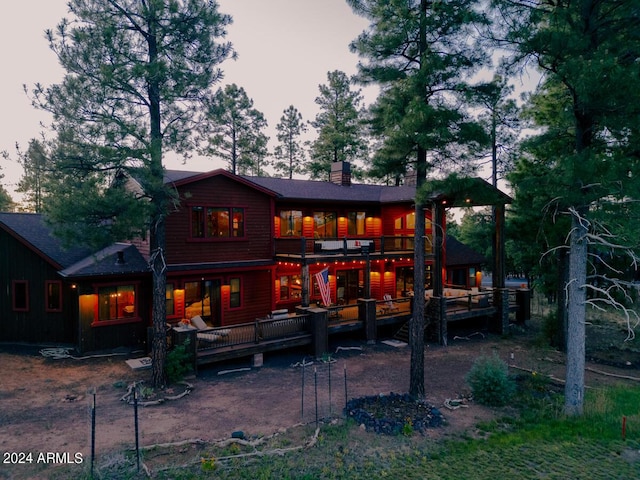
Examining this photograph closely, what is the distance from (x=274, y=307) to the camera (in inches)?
753

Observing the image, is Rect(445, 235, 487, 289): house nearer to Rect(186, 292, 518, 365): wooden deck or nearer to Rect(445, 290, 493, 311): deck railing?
Rect(445, 290, 493, 311): deck railing

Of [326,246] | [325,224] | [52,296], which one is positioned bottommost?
[52,296]

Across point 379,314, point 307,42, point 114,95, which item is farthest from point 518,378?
point 307,42

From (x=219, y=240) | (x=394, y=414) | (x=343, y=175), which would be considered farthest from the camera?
(x=343, y=175)

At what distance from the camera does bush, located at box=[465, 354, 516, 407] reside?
10711 mm

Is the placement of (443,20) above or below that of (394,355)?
above

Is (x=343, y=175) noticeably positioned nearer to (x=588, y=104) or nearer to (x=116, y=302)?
(x=116, y=302)

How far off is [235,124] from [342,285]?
2211 centimetres

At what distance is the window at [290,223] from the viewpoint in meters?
19.8

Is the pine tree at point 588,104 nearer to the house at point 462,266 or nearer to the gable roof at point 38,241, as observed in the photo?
the house at point 462,266

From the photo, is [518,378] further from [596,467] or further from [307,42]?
[307,42]

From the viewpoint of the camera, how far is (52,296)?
15586mm

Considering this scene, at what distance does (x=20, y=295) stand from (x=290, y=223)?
40.0 ft

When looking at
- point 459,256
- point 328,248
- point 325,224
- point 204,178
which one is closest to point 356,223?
point 325,224
